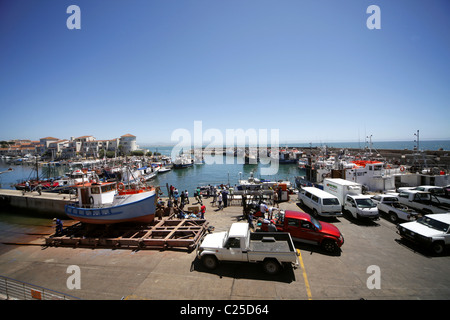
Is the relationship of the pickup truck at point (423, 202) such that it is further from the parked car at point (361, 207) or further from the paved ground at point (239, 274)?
the paved ground at point (239, 274)

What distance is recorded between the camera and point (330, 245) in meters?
8.26

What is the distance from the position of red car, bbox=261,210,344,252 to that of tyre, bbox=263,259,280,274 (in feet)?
7.89

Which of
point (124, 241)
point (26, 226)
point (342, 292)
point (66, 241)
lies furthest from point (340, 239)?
point (26, 226)

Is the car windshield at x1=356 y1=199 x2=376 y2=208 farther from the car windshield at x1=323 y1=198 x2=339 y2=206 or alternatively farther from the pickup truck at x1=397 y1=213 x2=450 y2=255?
the pickup truck at x1=397 y1=213 x2=450 y2=255

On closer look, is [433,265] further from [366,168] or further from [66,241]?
[66,241]

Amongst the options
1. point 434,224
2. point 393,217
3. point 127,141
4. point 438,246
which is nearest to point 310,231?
point 438,246

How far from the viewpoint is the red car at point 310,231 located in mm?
8266

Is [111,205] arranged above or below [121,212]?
above

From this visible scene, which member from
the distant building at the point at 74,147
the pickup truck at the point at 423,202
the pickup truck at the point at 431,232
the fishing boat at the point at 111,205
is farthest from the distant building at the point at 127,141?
the pickup truck at the point at 431,232

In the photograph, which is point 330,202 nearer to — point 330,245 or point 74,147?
point 330,245

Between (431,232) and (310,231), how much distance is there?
5.36m

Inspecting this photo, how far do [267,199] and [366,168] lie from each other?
39.3 feet

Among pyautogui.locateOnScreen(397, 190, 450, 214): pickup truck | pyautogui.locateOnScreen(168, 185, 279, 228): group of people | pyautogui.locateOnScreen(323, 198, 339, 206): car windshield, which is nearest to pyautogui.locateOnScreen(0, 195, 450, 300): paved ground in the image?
pyautogui.locateOnScreen(323, 198, 339, 206): car windshield
